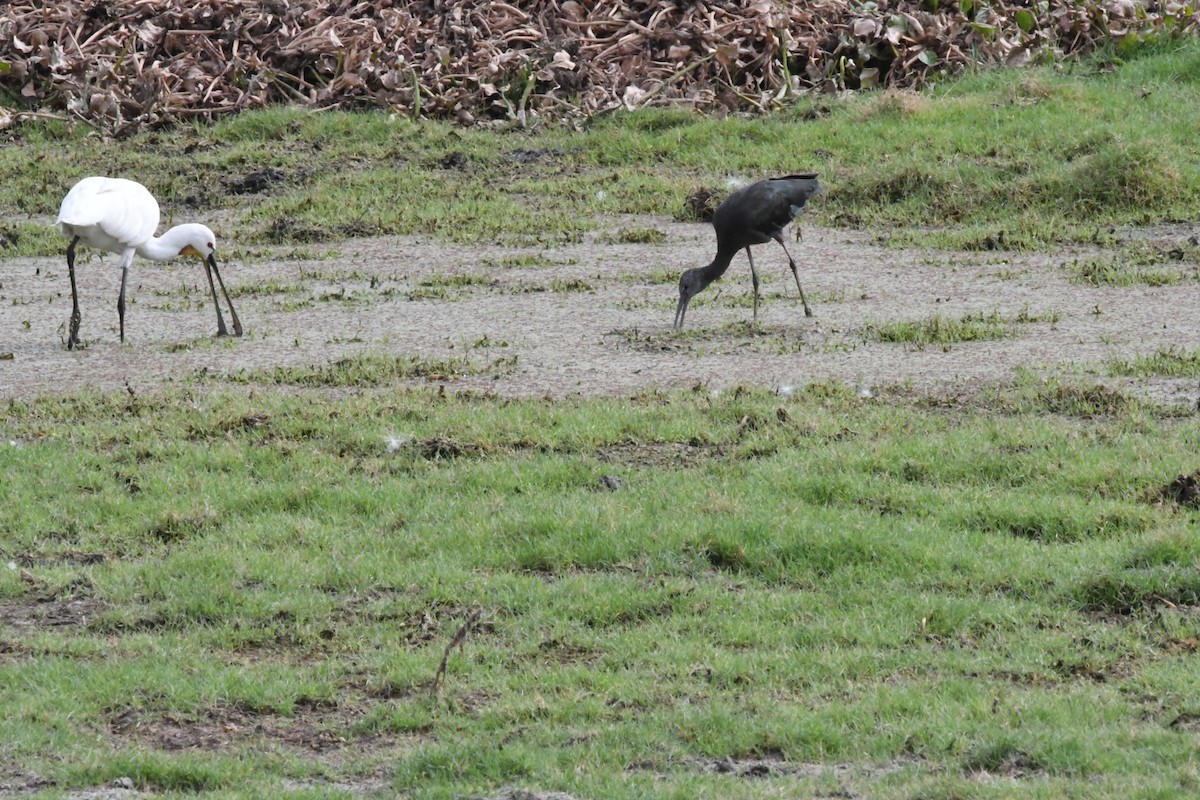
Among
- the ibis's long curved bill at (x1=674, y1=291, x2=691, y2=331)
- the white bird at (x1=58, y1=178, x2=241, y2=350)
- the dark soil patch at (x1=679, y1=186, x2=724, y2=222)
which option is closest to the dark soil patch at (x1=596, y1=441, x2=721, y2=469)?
the ibis's long curved bill at (x1=674, y1=291, x2=691, y2=331)

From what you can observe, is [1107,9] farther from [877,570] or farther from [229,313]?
[877,570]

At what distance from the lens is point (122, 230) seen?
10734 millimetres

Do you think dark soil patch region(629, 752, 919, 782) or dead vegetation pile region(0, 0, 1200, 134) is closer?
dark soil patch region(629, 752, 919, 782)

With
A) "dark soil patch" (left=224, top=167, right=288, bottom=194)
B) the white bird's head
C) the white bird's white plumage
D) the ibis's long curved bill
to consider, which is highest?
the white bird's white plumage

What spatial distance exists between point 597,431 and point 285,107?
10.3 m

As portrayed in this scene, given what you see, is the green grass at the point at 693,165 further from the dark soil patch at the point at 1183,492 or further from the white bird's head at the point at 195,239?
the dark soil patch at the point at 1183,492

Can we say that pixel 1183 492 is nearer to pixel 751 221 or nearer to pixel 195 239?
pixel 751 221

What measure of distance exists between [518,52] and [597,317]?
24.5ft

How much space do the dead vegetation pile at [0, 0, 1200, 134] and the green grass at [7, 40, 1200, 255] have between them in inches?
19.8

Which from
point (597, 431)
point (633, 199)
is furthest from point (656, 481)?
point (633, 199)

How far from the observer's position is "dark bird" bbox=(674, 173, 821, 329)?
1095 centimetres

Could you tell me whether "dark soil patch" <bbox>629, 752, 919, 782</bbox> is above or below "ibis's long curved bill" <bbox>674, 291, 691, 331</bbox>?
below

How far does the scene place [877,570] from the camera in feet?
21.5

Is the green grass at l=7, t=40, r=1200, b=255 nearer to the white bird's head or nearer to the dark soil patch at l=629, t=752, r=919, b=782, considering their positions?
the white bird's head
